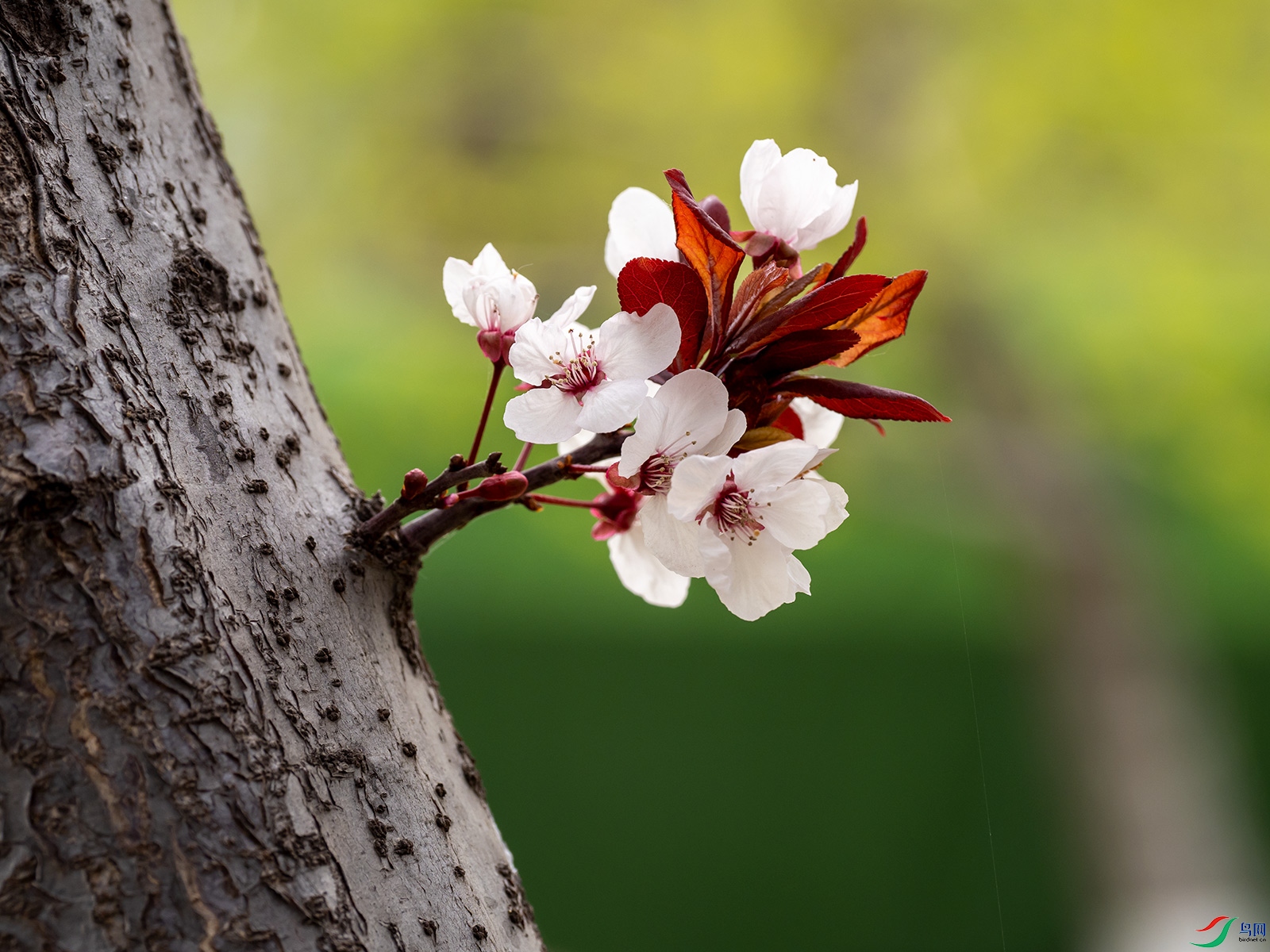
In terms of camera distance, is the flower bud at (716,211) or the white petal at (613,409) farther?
the flower bud at (716,211)

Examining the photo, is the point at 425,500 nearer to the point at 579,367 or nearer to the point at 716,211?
the point at 579,367

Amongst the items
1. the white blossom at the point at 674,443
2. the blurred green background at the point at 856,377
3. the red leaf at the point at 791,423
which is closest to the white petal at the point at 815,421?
the red leaf at the point at 791,423

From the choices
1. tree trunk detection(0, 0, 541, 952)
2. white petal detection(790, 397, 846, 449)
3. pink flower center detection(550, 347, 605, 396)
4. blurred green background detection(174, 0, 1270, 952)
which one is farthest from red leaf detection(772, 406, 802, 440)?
blurred green background detection(174, 0, 1270, 952)

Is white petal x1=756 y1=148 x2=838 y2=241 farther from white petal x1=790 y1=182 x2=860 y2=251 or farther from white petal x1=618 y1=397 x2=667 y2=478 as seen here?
white petal x1=618 y1=397 x2=667 y2=478

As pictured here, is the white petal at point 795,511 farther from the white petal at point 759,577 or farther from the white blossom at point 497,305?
the white blossom at point 497,305

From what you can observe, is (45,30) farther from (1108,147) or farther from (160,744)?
(1108,147)
